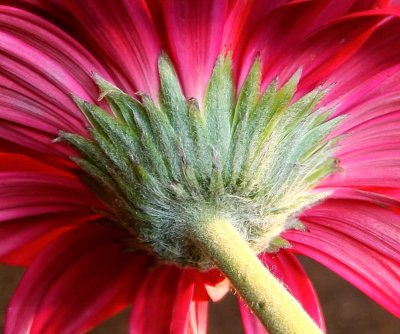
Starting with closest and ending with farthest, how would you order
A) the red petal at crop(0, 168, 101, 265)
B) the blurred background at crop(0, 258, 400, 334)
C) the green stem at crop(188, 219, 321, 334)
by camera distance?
1. the green stem at crop(188, 219, 321, 334)
2. the red petal at crop(0, 168, 101, 265)
3. the blurred background at crop(0, 258, 400, 334)

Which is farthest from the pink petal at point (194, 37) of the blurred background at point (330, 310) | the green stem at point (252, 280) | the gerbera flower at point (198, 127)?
the blurred background at point (330, 310)

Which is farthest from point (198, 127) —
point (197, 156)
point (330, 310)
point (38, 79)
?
point (330, 310)

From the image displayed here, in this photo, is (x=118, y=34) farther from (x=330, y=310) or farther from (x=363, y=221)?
(x=330, y=310)

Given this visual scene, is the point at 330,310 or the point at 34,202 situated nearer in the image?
the point at 34,202

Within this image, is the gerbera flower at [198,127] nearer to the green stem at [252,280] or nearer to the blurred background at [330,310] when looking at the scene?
the green stem at [252,280]

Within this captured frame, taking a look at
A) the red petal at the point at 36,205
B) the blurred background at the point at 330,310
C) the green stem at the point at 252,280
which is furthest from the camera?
the blurred background at the point at 330,310

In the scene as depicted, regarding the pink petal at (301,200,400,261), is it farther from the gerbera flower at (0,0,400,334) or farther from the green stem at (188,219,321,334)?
the green stem at (188,219,321,334)

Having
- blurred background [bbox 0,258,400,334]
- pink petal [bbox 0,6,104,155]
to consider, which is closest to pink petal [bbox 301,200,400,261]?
pink petal [bbox 0,6,104,155]
